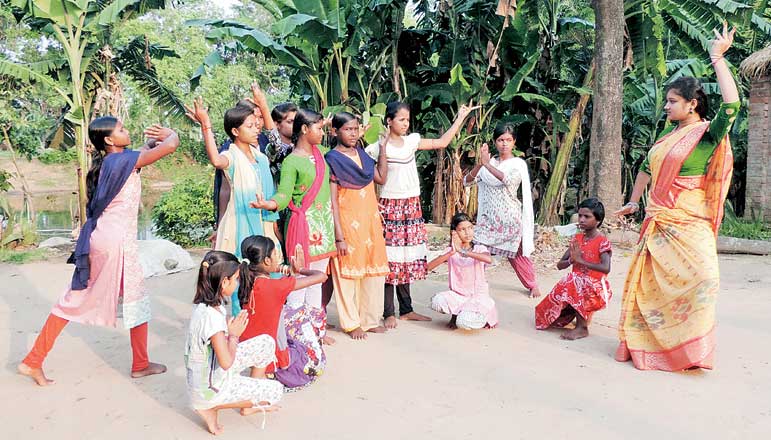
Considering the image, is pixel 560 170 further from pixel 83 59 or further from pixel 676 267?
pixel 83 59

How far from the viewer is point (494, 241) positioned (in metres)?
5.93

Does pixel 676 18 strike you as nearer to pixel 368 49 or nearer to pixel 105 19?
pixel 368 49

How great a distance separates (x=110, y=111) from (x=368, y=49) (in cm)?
411

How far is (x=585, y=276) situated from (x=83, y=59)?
8060mm

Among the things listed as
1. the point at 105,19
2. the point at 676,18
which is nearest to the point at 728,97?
the point at 676,18

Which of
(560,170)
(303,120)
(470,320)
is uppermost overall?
(303,120)

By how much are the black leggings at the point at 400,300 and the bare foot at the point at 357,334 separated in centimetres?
43

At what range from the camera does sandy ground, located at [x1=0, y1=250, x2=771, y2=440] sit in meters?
2.99

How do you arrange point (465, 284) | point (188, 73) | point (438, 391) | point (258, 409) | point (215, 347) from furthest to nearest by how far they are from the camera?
point (188, 73) → point (465, 284) → point (438, 391) → point (258, 409) → point (215, 347)

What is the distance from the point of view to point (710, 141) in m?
3.67

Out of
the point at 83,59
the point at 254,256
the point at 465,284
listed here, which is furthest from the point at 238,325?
the point at 83,59

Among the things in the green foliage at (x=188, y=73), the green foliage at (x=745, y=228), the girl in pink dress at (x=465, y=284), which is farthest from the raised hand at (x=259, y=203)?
the green foliage at (x=188, y=73)

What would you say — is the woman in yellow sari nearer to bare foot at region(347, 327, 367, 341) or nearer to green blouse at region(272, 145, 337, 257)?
bare foot at region(347, 327, 367, 341)

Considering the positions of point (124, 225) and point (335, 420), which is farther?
point (124, 225)
